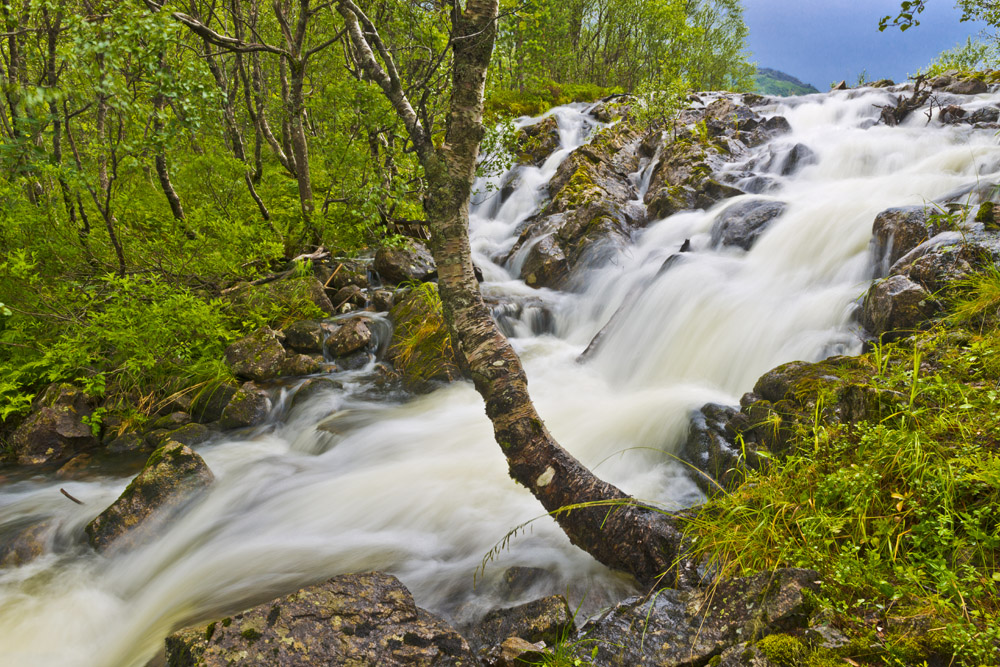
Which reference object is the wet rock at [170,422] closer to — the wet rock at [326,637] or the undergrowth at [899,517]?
A: the wet rock at [326,637]

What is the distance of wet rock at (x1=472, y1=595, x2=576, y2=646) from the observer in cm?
270

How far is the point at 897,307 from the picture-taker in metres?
4.76

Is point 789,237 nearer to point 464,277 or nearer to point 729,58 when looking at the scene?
point 464,277

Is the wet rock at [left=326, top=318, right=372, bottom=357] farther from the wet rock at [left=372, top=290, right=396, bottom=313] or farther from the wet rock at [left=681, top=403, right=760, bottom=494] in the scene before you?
the wet rock at [left=681, top=403, right=760, bottom=494]

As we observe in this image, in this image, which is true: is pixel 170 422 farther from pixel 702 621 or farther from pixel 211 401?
pixel 702 621

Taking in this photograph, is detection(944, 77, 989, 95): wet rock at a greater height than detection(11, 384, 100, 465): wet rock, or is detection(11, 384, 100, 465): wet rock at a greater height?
detection(944, 77, 989, 95): wet rock

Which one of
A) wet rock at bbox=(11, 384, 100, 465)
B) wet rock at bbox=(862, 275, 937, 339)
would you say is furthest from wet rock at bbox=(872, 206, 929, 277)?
wet rock at bbox=(11, 384, 100, 465)

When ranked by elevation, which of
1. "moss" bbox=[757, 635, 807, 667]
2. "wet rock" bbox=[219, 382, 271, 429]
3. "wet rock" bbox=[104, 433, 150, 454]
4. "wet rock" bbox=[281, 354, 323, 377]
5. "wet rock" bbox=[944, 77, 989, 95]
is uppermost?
"wet rock" bbox=[944, 77, 989, 95]

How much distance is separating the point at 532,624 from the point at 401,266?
7.70 metres

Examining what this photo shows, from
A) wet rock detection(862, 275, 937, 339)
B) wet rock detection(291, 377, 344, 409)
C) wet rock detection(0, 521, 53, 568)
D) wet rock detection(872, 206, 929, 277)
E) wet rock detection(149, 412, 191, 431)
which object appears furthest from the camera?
wet rock detection(291, 377, 344, 409)

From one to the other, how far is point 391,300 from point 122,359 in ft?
13.1

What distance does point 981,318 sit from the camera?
3883 millimetres

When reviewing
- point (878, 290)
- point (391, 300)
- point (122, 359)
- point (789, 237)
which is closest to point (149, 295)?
point (122, 359)

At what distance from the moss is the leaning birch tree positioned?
0.89 meters
